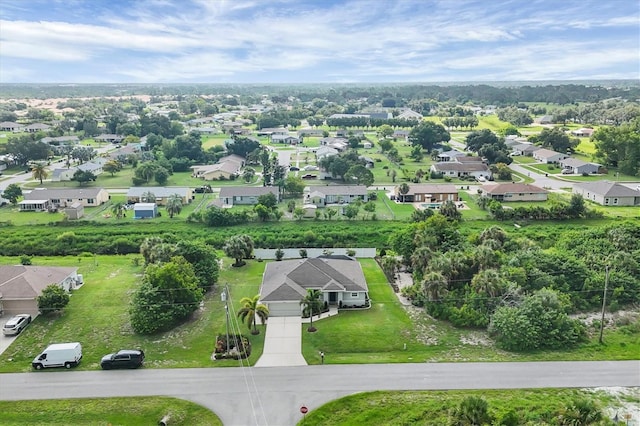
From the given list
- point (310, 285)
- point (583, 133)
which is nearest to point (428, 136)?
point (583, 133)

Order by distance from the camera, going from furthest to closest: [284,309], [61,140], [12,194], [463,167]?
[61,140] < [463,167] < [12,194] < [284,309]

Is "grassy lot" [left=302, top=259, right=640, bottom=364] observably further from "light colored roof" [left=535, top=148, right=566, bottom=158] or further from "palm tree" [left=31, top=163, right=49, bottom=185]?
"light colored roof" [left=535, top=148, right=566, bottom=158]

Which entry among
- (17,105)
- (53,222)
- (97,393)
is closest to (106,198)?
(53,222)

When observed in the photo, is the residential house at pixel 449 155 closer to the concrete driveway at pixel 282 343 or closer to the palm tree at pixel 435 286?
the palm tree at pixel 435 286

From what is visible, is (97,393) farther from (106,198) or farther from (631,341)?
(106,198)

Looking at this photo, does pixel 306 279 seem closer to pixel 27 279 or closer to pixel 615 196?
pixel 27 279

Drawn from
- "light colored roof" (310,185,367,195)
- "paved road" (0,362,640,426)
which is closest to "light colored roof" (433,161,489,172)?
"light colored roof" (310,185,367,195)

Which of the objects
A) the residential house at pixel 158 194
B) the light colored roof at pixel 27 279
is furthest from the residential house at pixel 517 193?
the light colored roof at pixel 27 279
